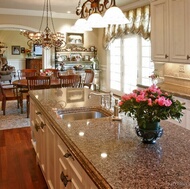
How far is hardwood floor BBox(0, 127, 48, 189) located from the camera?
121 inches

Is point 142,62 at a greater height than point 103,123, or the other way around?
point 142,62

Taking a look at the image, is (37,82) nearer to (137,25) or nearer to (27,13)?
(137,25)

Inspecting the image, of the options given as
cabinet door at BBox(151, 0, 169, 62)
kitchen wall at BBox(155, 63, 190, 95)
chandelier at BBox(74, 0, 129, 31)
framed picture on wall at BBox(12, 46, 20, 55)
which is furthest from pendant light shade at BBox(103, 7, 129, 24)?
framed picture on wall at BBox(12, 46, 20, 55)

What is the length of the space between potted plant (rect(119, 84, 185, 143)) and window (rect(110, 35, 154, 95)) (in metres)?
5.22

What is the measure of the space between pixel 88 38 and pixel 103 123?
25.2ft

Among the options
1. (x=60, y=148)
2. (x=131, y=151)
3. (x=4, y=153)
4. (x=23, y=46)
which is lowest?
(x=4, y=153)

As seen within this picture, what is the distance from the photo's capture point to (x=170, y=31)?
443 cm

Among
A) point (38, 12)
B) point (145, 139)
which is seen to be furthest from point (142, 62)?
point (145, 139)

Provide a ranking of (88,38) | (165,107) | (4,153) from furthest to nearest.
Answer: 1. (88,38)
2. (4,153)
3. (165,107)

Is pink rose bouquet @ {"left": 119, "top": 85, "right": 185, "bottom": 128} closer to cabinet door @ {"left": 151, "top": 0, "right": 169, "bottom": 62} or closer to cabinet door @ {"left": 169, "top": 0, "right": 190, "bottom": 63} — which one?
cabinet door @ {"left": 169, "top": 0, "right": 190, "bottom": 63}

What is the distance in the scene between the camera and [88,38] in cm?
934

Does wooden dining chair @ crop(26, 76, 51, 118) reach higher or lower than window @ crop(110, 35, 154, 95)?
lower

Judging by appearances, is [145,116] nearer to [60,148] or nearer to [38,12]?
[60,148]

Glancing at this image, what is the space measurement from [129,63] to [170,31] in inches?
126
